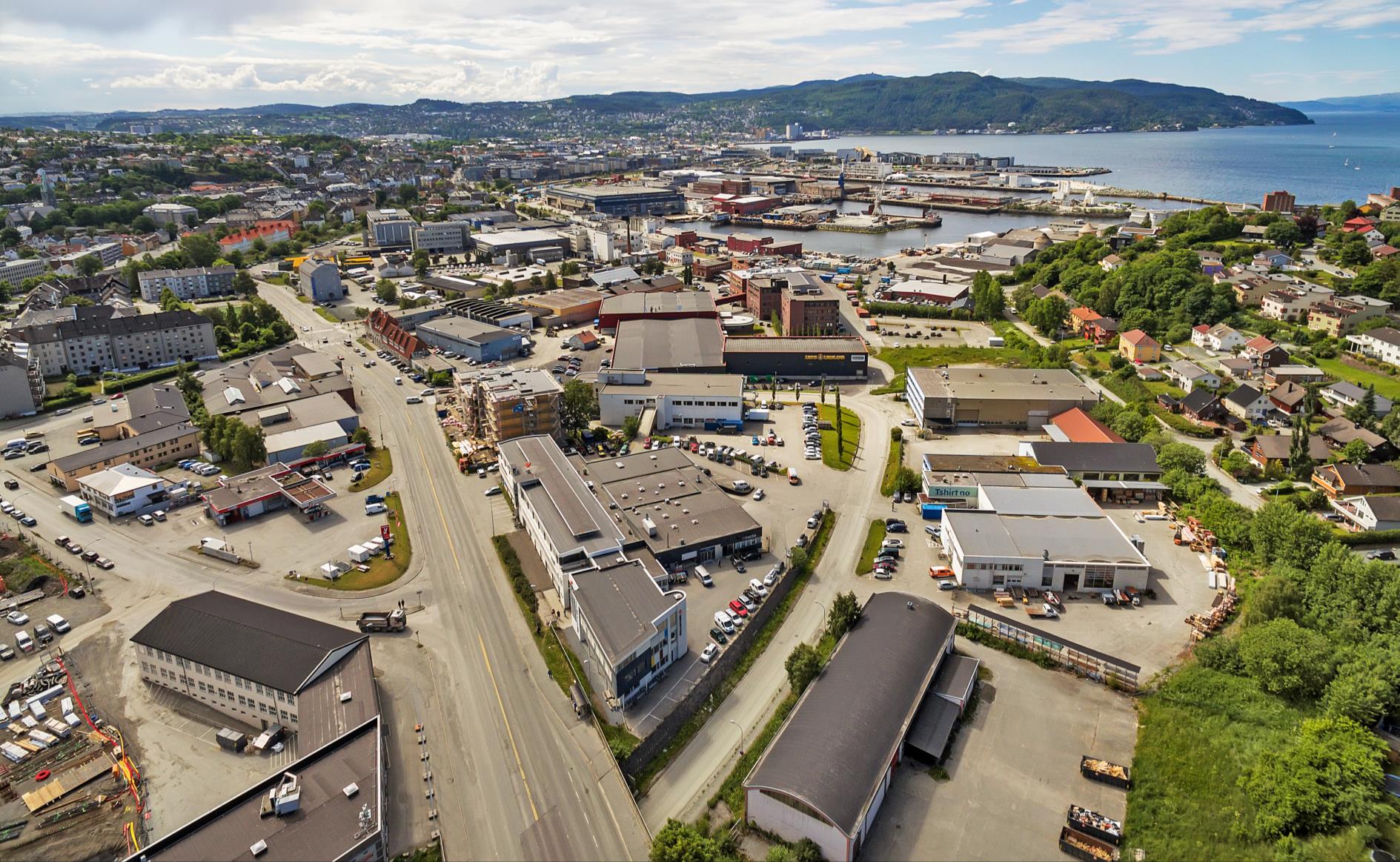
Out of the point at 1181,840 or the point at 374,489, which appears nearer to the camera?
the point at 1181,840

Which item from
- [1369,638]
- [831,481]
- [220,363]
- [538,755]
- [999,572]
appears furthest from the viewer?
[220,363]

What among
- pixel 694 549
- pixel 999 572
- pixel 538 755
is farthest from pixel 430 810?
pixel 999 572

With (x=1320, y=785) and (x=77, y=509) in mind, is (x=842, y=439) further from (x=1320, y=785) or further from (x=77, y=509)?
(x=77, y=509)

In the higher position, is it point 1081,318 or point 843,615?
point 1081,318

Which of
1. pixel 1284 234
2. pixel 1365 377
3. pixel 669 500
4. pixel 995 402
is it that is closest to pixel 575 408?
pixel 669 500

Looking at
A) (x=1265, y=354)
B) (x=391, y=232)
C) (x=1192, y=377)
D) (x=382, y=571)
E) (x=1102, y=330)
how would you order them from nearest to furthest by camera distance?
(x=382, y=571) → (x=1192, y=377) → (x=1265, y=354) → (x=1102, y=330) → (x=391, y=232)

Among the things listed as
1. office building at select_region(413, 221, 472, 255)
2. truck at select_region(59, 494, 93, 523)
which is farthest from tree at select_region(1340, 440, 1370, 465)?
office building at select_region(413, 221, 472, 255)

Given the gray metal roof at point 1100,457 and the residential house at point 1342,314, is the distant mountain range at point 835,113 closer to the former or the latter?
the residential house at point 1342,314

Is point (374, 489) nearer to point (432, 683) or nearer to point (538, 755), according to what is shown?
point (432, 683)
